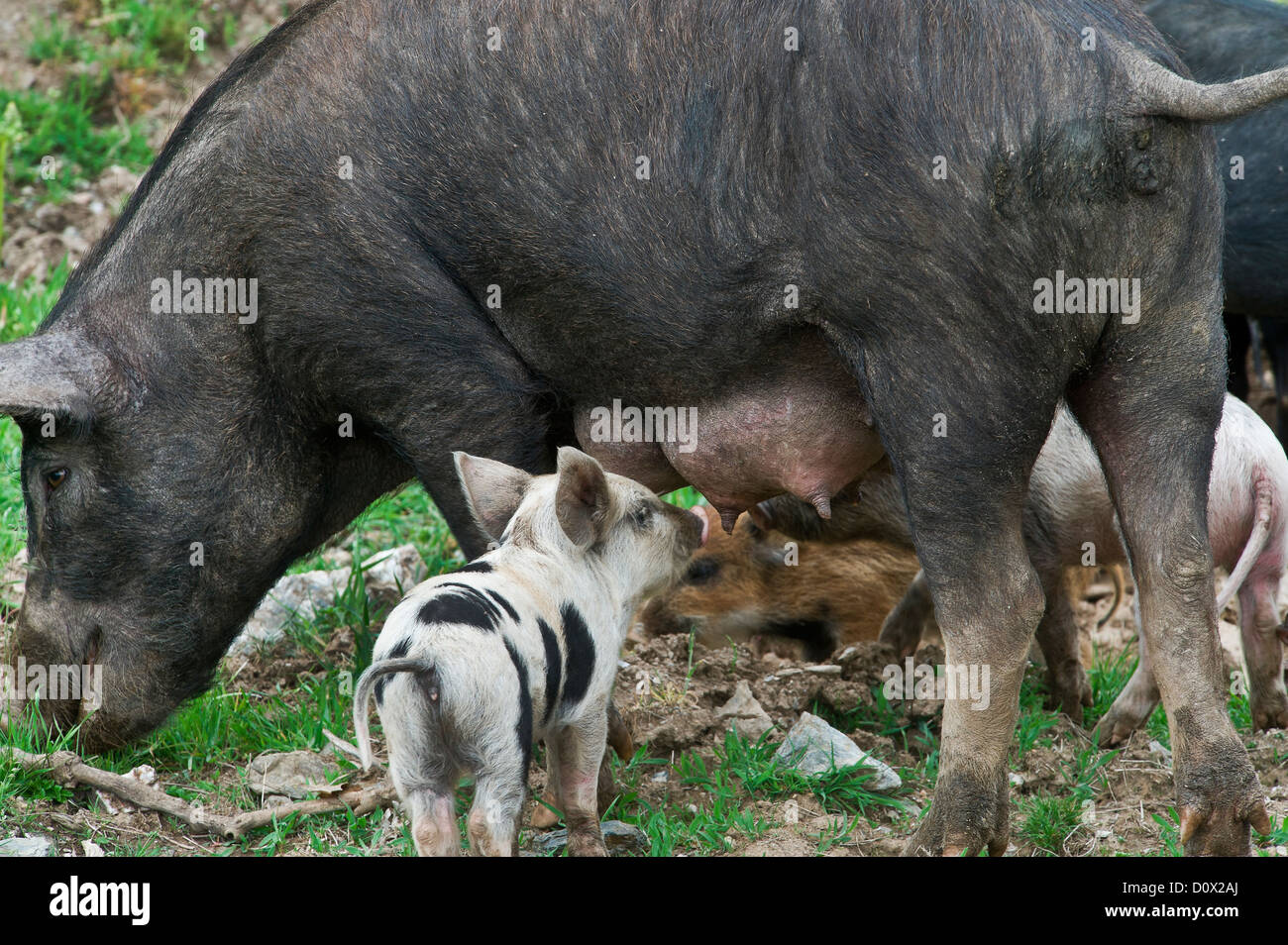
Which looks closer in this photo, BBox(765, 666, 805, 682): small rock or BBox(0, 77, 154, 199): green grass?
BBox(765, 666, 805, 682): small rock

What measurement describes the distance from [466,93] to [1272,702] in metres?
3.23

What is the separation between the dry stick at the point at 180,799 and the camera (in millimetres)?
4297

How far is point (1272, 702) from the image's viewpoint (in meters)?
5.17

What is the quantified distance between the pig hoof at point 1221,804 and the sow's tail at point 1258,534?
119 cm

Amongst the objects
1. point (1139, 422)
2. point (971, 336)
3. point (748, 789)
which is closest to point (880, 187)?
point (971, 336)

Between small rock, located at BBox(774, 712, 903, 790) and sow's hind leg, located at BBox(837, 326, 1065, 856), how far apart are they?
596mm

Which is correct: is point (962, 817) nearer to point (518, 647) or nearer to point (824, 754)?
point (824, 754)

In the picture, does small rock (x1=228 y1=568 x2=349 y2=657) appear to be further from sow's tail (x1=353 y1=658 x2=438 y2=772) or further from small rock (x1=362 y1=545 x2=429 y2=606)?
sow's tail (x1=353 y1=658 x2=438 y2=772)

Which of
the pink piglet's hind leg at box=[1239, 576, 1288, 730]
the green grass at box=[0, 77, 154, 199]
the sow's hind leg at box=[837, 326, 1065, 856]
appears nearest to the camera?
the sow's hind leg at box=[837, 326, 1065, 856]

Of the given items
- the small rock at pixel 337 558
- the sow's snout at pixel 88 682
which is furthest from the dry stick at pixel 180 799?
the small rock at pixel 337 558

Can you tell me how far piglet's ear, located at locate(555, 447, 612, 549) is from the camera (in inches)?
149

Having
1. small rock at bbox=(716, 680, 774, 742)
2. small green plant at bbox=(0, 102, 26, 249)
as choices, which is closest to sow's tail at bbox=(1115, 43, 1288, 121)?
small rock at bbox=(716, 680, 774, 742)

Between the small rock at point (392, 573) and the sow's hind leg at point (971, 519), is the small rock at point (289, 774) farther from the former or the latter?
the sow's hind leg at point (971, 519)

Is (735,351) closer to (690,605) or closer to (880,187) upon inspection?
(880,187)
